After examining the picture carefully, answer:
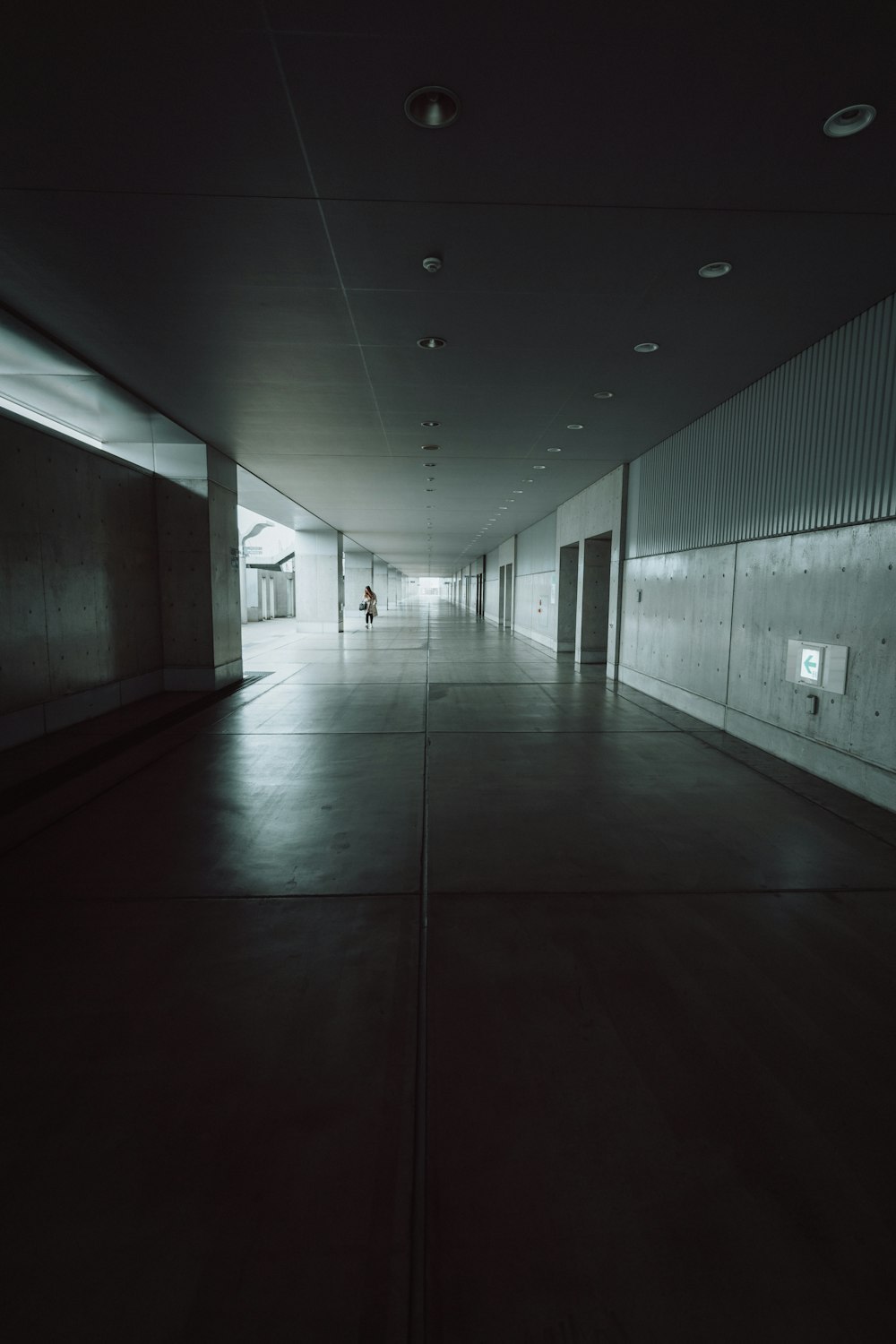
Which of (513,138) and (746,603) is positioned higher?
(513,138)

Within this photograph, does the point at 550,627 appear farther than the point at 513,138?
Yes

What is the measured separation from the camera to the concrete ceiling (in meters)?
3.31

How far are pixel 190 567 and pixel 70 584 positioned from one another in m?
3.19

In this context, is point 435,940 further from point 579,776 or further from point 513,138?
point 513,138

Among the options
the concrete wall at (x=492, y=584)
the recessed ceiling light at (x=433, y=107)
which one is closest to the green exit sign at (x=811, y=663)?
the recessed ceiling light at (x=433, y=107)

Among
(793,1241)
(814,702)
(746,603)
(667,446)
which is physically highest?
(667,446)

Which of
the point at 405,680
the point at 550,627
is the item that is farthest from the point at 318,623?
the point at 405,680

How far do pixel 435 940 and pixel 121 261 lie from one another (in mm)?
6010

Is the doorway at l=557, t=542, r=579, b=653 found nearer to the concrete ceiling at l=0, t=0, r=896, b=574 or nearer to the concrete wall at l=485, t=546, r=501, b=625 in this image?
the concrete ceiling at l=0, t=0, r=896, b=574

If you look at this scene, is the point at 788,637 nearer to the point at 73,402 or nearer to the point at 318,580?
the point at 73,402

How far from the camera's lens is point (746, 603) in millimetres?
8797

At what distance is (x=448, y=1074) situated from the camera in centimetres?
273

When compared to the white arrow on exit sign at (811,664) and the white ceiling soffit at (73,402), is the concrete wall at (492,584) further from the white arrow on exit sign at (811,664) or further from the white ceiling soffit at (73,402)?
the white arrow on exit sign at (811,664)

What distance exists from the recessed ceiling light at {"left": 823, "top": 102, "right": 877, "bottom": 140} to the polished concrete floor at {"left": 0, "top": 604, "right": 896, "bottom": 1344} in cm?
477
